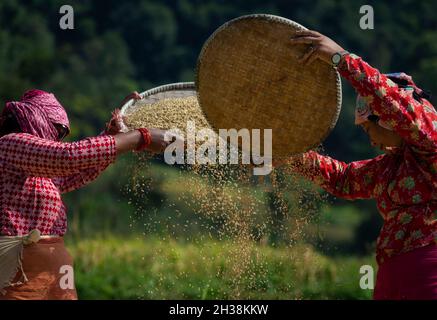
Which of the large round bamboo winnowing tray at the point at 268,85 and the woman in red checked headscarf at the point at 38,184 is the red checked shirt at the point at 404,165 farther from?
the woman in red checked headscarf at the point at 38,184

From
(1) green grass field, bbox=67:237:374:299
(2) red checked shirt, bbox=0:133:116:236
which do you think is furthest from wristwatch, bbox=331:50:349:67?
(1) green grass field, bbox=67:237:374:299

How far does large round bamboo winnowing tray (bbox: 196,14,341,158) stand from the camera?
11.3ft

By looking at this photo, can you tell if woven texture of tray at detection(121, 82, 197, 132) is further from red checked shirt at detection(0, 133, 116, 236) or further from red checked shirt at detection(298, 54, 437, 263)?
red checked shirt at detection(298, 54, 437, 263)

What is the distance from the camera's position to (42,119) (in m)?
3.46

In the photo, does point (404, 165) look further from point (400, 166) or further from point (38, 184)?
point (38, 184)

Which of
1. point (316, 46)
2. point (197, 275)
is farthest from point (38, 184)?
point (197, 275)

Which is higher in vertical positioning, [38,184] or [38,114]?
[38,114]

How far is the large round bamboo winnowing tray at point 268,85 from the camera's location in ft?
11.3

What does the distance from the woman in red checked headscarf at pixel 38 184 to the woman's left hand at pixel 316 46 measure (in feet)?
1.78

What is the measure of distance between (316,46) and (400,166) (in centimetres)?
47

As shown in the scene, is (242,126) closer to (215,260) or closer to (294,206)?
(294,206)

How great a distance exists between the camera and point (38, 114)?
3.45m

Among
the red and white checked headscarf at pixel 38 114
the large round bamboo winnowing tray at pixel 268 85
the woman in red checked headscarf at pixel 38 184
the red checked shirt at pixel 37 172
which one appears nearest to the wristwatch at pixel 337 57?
the large round bamboo winnowing tray at pixel 268 85

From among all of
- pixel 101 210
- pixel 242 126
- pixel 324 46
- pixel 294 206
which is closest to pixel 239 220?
pixel 294 206
